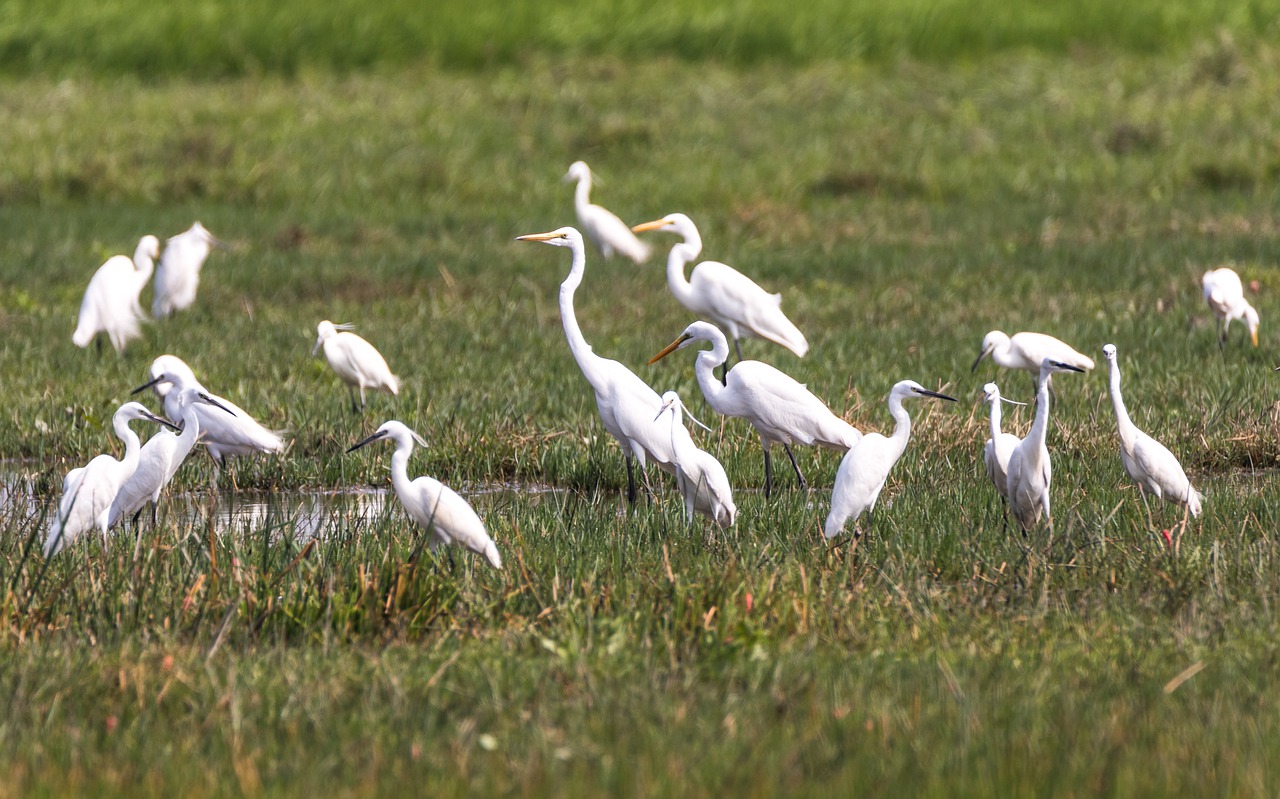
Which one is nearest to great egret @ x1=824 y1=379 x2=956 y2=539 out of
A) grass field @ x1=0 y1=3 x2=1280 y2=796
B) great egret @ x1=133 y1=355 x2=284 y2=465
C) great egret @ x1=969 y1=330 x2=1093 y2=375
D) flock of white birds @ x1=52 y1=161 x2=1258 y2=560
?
flock of white birds @ x1=52 y1=161 x2=1258 y2=560

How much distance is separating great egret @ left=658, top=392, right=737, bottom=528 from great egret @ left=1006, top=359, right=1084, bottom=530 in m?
0.93

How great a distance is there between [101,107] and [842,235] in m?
9.97

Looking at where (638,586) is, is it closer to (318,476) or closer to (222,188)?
(318,476)

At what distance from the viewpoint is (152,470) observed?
5551 millimetres

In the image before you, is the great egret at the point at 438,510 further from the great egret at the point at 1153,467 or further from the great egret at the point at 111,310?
the great egret at the point at 111,310

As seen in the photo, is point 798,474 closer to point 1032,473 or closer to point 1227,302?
point 1032,473

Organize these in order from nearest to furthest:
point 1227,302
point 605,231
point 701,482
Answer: point 701,482 < point 1227,302 < point 605,231

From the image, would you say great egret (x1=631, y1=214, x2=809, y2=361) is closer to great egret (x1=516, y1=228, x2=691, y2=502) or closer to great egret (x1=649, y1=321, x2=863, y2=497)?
great egret (x1=649, y1=321, x2=863, y2=497)

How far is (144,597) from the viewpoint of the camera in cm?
437

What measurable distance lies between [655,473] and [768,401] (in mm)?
903

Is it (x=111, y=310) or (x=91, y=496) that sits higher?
(x=91, y=496)

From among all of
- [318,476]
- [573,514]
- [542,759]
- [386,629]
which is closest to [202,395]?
[318,476]

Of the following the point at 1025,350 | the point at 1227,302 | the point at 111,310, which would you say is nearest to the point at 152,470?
the point at 1025,350

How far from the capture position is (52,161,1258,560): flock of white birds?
513cm
